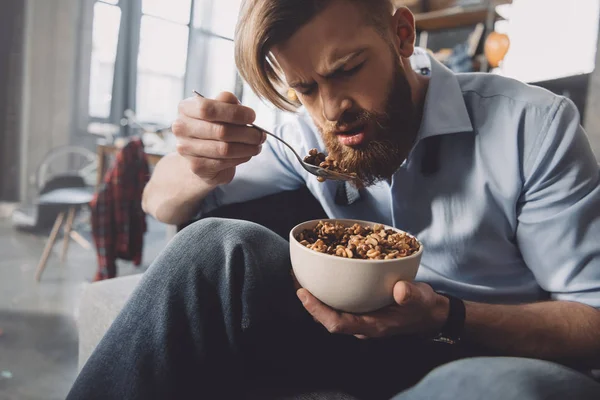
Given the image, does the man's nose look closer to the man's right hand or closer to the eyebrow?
the eyebrow

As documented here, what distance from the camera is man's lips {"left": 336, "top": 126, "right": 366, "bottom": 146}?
35.0 inches

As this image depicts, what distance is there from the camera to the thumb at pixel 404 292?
0.58 metres

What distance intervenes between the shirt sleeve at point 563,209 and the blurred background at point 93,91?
646 mm

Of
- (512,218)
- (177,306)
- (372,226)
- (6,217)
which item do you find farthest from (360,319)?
(6,217)

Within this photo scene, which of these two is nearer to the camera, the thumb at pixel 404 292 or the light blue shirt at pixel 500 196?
the thumb at pixel 404 292

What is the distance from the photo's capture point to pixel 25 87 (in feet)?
13.8

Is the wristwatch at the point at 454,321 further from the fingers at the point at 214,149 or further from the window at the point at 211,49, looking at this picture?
the window at the point at 211,49

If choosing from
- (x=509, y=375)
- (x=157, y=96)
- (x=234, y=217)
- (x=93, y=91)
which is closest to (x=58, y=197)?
(x=93, y=91)

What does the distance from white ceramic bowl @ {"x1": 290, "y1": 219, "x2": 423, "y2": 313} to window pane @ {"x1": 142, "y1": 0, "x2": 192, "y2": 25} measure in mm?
5062

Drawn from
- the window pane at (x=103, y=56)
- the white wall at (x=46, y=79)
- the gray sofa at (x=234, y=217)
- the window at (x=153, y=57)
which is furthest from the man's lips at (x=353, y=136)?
the window pane at (x=103, y=56)

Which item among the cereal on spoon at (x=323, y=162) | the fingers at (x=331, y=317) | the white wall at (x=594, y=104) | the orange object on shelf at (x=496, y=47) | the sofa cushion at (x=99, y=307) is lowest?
the sofa cushion at (x=99, y=307)

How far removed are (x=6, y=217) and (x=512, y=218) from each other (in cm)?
440

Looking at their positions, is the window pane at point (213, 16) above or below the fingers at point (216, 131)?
above

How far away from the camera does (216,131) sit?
28.5 inches
